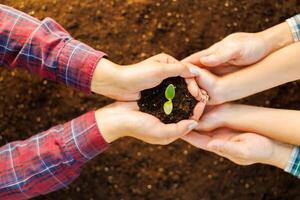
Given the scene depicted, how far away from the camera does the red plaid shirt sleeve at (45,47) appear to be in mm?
1170

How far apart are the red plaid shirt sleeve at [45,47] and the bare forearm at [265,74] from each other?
0.35m

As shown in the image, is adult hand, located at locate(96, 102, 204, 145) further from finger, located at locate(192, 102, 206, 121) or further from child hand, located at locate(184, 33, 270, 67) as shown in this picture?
child hand, located at locate(184, 33, 270, 67)

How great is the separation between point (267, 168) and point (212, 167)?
184mm


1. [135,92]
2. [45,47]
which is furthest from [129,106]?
[45,47]

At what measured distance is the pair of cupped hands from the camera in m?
1.18

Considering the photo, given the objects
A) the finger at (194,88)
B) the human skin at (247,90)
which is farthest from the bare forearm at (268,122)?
the finger at (194,88)

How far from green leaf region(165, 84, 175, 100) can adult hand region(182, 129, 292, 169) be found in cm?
15

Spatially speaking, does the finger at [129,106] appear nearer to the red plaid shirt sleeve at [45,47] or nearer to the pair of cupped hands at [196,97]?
the pair of cupped hands at [196,97]

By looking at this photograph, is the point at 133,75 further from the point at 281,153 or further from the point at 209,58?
the point at 281,153

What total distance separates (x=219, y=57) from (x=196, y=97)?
0.12 m

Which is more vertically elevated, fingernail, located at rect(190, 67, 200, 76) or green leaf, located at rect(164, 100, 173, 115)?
fingernail, located at rect(190, 67, 200, 76)

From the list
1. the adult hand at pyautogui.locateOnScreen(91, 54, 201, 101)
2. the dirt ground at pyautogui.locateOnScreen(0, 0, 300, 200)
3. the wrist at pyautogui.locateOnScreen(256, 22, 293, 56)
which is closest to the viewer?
the adult hand at pyautogui.locateOnScreen(91, 54, 201, 101)

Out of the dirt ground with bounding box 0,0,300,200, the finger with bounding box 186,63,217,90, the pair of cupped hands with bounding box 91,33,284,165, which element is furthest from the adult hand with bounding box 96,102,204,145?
the dirt ground with bounding box 0,0,300,200

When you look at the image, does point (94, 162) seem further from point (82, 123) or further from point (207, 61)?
point (207, 61)
